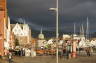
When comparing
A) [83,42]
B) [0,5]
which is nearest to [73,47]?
[0,5]

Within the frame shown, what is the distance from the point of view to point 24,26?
164m

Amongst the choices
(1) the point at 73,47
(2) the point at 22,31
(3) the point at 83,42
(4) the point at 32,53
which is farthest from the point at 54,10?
(2) the point at 22,31

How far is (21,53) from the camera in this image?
241ft

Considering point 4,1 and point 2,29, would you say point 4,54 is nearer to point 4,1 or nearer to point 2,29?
point 2,29

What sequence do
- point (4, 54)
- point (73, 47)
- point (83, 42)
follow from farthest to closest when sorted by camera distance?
point (83, 42) < point (4, 54) < point (73, 47)

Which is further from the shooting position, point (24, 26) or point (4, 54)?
point (24, 26)

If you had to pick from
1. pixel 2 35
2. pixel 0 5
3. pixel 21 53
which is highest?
pixel 0 5

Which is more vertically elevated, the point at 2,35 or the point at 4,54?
the point at 2,35

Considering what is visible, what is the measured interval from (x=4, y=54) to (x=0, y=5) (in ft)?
43.5

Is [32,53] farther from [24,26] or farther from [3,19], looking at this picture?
[24,26]

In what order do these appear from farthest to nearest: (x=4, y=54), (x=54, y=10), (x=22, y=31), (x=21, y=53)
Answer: (x=22, y=31)
(x=21, y=53)
(x=4, y=54)
(x=54, y=10)

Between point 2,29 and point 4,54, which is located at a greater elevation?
point 2,29

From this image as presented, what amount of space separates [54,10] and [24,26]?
135638 millimetres

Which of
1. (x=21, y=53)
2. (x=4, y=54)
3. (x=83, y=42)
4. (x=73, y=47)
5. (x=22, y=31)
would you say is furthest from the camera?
(x=22, y=31)
